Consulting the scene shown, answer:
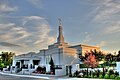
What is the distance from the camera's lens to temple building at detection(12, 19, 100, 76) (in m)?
40.4

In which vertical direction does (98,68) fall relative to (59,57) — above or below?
below

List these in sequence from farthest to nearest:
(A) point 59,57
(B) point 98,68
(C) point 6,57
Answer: (C) point 6,57, (A) point 59,57, (B) point 98,68

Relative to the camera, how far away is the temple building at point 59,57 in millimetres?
40444

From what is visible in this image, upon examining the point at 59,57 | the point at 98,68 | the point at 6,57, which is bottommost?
the point at 98,68

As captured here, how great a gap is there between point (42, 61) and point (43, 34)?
52.4 ft

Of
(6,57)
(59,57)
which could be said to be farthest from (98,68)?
(6,57)

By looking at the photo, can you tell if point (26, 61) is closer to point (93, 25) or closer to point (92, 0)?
point (93, 25)

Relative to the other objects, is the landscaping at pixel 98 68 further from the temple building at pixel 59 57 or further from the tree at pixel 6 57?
the tree at pixel 6 57

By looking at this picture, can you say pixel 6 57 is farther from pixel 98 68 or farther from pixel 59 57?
pixel 98 68

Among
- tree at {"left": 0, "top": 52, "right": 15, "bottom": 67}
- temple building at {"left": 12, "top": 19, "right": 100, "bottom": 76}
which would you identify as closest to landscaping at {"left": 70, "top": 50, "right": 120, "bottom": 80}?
temple building at {"left": 12, "top": 19, "right": 100, "bottom": 76}

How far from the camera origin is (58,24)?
167ft

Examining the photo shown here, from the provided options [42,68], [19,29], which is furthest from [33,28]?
[42,68]

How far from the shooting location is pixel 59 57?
4409 cm

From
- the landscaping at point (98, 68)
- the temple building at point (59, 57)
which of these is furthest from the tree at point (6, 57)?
the landscaping at point (98, 68)
